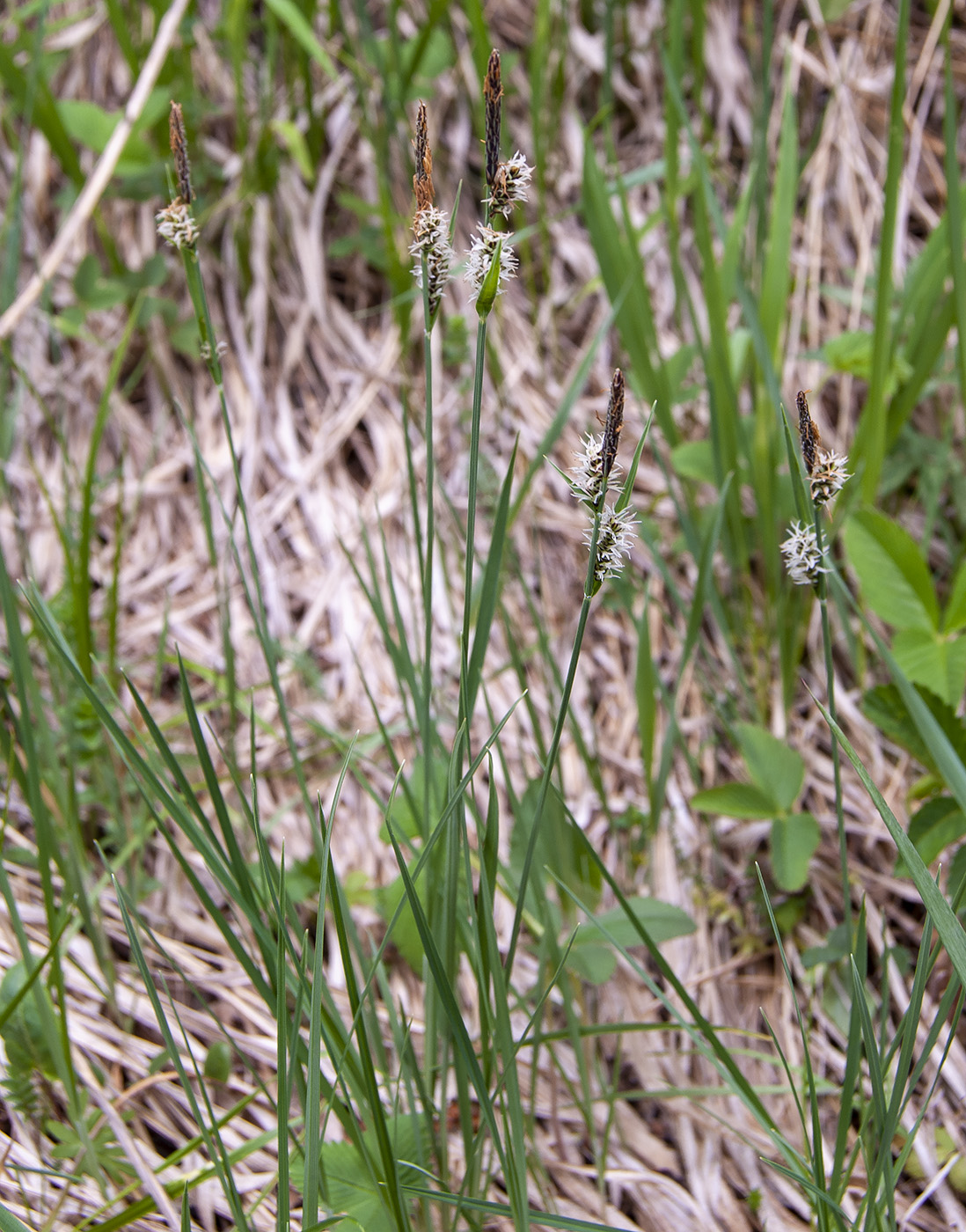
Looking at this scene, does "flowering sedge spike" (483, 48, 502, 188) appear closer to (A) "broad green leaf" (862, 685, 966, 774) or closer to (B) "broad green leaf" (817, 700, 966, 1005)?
(B) "broad green leaf" (817, 700, 966, 1005)

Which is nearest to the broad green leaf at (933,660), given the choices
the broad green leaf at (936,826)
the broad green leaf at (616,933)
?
the broad green leaf at (936,826)

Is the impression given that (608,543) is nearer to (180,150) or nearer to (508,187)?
(508,187)

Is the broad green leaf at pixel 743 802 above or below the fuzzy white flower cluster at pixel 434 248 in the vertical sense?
below

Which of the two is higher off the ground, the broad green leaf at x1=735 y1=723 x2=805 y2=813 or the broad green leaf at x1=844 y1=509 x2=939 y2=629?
the broad green leaf at x1=844 y1=509 x2=939 y2=629

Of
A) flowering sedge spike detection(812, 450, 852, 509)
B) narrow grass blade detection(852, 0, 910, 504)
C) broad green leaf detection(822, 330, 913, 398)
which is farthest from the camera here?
broad green leaf detection(822, 330, 913, 398)

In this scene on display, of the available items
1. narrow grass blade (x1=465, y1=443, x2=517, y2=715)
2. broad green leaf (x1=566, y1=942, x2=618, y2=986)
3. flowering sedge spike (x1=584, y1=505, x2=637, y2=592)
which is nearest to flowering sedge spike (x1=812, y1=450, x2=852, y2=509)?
flowering sedge spike (x1=584, y1=505, x2=637, y2=592)

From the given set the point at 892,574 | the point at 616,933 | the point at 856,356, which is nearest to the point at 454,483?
the point at 856,356

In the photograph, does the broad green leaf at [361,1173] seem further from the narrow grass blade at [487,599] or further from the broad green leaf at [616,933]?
the narrow grass blade at [487,599]
